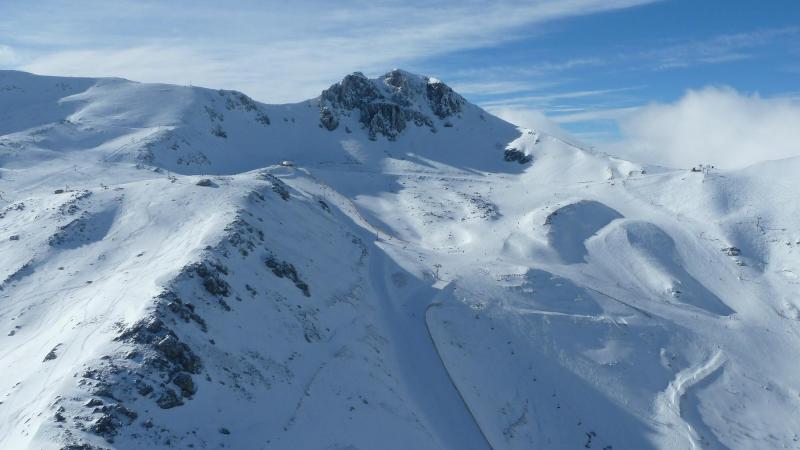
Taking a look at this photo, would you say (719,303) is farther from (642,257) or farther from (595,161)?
(595,161)

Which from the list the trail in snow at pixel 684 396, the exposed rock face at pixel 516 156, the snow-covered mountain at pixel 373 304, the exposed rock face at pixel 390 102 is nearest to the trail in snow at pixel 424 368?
the snow-covered mountain at pixel 373 304

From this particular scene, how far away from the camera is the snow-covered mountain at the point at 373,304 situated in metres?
21.0

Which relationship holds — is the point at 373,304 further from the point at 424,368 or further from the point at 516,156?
the point at 516,156

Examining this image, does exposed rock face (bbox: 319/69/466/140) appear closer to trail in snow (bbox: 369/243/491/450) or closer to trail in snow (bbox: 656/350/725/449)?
trail in snow (bbox: 369/243/491/450)

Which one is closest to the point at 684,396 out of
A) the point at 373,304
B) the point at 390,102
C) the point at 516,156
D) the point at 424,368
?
the point at 424,368

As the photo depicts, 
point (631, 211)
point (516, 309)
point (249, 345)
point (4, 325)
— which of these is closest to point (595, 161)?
point (631, 211)

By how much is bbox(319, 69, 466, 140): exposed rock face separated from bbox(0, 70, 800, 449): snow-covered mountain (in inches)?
1149

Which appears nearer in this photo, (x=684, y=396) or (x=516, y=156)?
(x=684, y=396)

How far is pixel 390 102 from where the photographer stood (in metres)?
107

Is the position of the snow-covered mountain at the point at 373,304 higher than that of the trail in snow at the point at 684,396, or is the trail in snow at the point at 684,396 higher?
the snow-covered mountain at the point at 373,304

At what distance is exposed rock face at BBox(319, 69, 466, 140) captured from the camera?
342 ft

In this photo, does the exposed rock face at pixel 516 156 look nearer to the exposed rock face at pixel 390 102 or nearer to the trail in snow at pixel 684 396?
the exposed rock face at pixel 390 102

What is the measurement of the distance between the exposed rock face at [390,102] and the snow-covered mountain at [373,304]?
2918 cm

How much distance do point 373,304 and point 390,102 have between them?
247 ft
